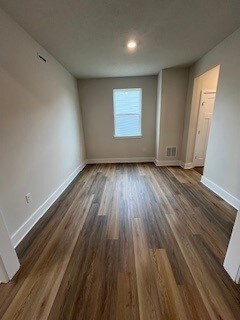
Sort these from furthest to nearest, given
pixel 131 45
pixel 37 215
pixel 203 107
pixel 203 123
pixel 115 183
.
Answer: pixel 203 123 → pixel 203 107 → pixel 115 183 → pixel 131 45 → pixel 37 215

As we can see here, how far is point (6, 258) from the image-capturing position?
1.30m

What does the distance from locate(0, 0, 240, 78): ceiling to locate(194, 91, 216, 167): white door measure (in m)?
1.08

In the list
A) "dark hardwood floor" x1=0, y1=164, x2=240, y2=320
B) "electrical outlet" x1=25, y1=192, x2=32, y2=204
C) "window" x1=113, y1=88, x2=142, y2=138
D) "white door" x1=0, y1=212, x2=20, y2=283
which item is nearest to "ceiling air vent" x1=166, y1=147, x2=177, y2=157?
"window" x1=113, y1=88, x2=142, y2=138

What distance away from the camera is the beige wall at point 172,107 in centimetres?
383

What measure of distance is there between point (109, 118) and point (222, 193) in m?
3.43

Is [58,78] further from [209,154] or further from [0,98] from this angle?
[209,154]

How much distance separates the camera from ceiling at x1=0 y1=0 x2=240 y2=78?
1.61m

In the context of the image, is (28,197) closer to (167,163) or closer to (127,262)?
(127,262)

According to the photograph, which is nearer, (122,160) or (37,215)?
(37,215)

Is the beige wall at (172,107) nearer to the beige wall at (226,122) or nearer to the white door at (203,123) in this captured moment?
the white door at (203,123)

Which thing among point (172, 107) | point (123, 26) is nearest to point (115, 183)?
point (172, 107)

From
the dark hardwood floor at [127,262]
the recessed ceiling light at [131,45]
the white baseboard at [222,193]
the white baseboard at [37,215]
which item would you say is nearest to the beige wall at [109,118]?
the white baseboard at [37,215]

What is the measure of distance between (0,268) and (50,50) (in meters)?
3.05

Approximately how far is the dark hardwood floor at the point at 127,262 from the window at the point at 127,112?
100 inches
